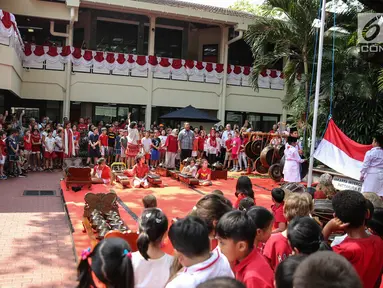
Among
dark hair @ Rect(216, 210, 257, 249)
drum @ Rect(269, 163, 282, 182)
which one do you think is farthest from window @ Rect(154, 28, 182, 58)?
dark hair @ Rect(216, 210, 257, 249)

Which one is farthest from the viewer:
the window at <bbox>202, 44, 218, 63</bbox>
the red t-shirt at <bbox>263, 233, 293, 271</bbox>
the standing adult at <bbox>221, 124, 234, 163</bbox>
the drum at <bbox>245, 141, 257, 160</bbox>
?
the window at <bbox>202, 44, 218, 63</bbox>

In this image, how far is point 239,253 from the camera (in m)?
2.62

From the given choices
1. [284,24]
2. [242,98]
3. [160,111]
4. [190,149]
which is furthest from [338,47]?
[160,111]

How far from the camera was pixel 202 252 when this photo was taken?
2.39m

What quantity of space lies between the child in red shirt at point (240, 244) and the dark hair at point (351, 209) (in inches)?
34.8

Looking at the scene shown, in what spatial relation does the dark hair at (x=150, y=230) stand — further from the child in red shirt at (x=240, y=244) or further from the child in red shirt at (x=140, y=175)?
the child in red shirt at (x=140, y=175)

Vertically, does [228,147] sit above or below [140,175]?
above

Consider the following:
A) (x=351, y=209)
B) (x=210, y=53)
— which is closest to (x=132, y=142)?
(x=210, y=53)

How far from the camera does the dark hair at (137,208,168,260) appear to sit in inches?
112

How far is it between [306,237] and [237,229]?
0.46 metres

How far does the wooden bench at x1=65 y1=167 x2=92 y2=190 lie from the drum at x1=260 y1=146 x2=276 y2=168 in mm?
6094

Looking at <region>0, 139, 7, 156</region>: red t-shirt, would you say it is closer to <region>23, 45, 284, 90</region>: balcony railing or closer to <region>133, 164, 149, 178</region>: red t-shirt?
<region>133, 164, 149, 178</region>: red t-shirt

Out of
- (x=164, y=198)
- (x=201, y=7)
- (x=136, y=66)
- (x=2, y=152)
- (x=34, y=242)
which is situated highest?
(x=201, y=7)

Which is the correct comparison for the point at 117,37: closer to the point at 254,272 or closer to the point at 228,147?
the point at 228,147
